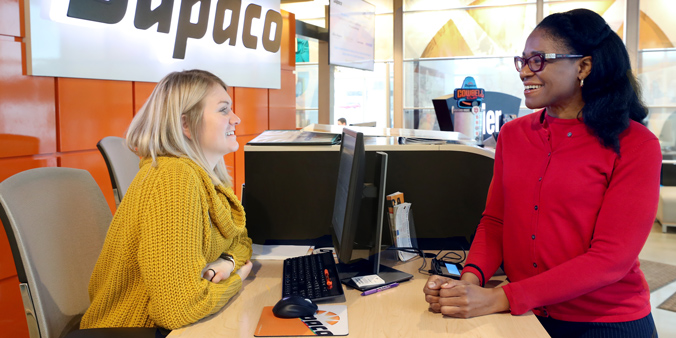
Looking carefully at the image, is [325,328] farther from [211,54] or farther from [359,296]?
[211,54]

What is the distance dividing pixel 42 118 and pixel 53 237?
1.70 m

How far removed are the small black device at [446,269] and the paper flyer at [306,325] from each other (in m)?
0.41

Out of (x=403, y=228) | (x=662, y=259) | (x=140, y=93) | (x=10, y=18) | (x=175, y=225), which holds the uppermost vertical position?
(x=10, y=18)

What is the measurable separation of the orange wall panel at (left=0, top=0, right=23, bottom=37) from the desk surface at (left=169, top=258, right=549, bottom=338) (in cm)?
211

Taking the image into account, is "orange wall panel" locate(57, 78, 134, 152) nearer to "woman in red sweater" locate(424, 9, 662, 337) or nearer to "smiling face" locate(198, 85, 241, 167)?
"smiling face" locate(198, 85, 241, 167)

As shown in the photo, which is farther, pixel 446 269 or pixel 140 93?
pixel 140 93

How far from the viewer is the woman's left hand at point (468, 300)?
1226mm

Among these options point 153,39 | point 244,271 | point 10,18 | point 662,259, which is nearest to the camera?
point 244,271

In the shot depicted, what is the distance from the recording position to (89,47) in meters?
3.15

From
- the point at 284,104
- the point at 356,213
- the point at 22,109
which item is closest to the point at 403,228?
the point at 356,213

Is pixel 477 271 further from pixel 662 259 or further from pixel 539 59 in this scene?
pixel 662 259

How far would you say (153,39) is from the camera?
367 cm

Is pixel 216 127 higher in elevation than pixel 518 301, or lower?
higher

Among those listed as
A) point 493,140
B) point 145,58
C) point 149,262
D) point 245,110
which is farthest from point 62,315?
point 245,110
